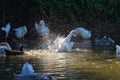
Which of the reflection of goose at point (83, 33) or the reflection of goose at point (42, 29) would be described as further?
the reflection of goose at point (42, 29)

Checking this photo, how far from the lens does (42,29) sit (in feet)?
77.2

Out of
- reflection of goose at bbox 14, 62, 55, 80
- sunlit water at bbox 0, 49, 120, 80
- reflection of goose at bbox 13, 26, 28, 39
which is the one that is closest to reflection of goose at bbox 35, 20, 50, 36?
reflection of goose at bbox 13, 26, 28, 39

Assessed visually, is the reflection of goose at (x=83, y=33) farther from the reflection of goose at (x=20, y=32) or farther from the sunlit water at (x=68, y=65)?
the sunlit water at (x=68, y=65)

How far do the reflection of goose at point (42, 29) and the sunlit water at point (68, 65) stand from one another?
4330 millimetres

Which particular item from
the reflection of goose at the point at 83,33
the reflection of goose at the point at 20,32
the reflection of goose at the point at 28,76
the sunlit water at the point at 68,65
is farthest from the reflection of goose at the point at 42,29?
the reflection of goose at the point at 28,76

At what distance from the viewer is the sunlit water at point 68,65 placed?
45.4 feet

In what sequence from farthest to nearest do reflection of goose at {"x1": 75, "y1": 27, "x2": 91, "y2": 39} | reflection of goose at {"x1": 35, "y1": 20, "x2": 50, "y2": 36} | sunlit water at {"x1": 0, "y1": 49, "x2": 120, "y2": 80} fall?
reflection of goose at {"x1": 35, "y1": 20, "x2": 50, "y2": 36} → reflection of goose at {"x1": 75, "y1": 27, "x2": 91, "y2": 39} → sunlit water at {"x1": 0, "y1": 49, "x2": 120, "y2": 80}

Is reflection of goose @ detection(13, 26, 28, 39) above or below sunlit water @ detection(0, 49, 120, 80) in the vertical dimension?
above

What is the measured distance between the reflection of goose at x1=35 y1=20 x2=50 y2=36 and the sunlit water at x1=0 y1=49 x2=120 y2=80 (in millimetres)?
4330

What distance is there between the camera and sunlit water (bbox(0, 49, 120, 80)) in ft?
45.4

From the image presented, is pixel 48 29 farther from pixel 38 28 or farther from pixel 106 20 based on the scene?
pixel 106 20

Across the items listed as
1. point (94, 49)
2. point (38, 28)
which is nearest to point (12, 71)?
point (94, 49)

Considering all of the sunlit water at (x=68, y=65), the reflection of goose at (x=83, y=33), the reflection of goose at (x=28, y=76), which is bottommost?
the reflection of goose at (x=28, y=76)

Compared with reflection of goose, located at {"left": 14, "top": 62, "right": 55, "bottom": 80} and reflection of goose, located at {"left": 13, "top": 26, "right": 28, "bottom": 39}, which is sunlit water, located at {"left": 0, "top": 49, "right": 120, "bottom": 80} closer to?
reflection of goose, located at {"left": 14, "top": 62, "right": 55, "bottom": 80}
